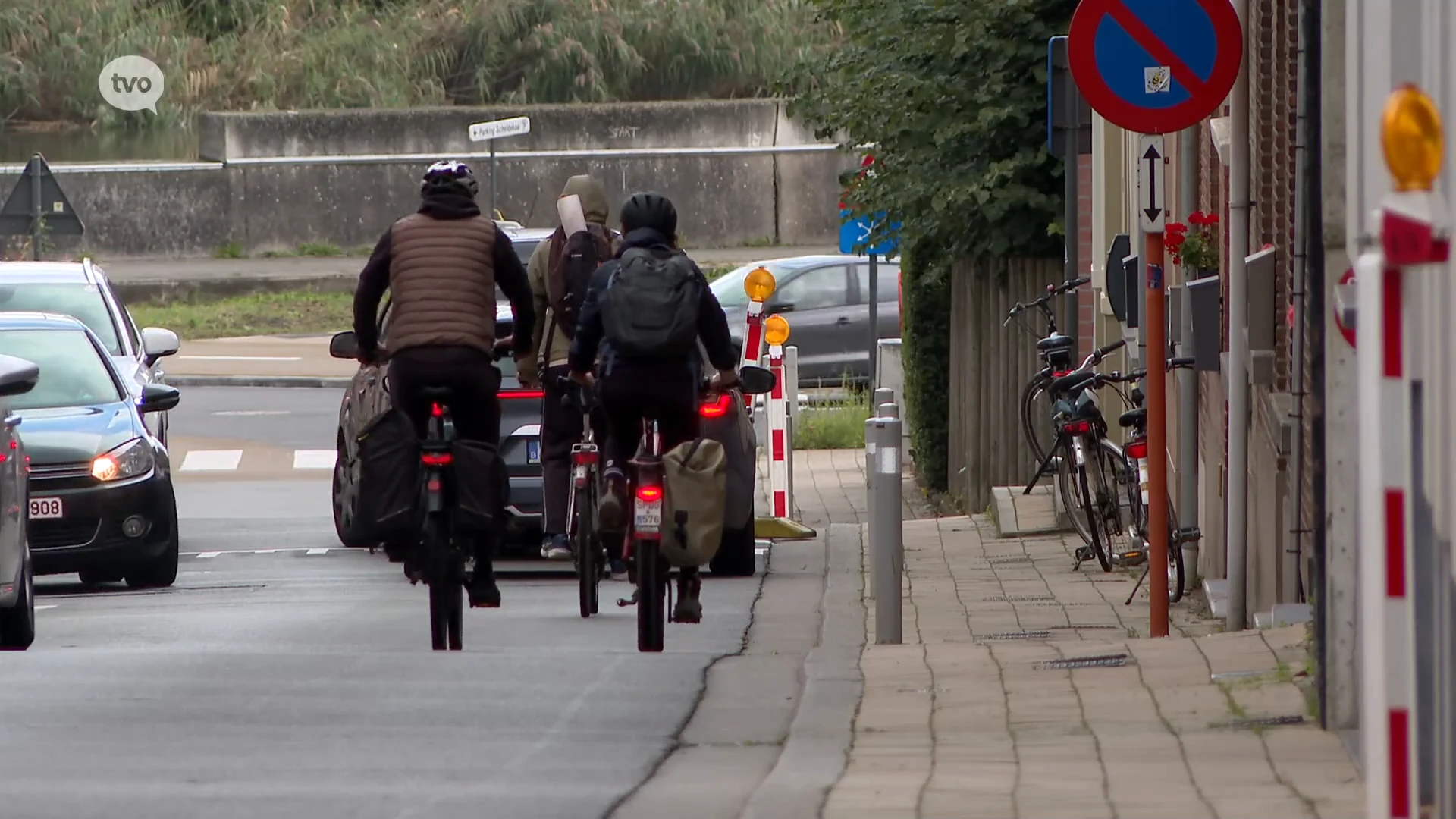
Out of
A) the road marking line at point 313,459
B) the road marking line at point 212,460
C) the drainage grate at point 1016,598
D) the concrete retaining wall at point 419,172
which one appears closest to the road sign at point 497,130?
the road marking line at point 313,459

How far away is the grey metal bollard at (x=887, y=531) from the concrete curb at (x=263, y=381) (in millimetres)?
18748

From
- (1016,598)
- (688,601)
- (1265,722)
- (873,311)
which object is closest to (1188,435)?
(1016,598)

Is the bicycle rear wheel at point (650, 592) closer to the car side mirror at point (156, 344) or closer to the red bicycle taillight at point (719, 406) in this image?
the red bicycle taillight at point (719, 406)

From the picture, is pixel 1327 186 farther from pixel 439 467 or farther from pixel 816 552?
pixel 816 552

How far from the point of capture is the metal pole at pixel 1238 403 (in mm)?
10312

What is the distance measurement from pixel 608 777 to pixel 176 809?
1194 mm

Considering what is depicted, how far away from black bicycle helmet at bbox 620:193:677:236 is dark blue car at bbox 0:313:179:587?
495cm

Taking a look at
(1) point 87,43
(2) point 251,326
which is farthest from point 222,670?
(1) point 87,43

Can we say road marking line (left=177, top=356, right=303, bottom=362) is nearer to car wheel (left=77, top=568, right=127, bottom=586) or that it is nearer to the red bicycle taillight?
car wheel (left=77, top=568, right=127, bottom=586)

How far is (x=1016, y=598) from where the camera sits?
12.2 metres

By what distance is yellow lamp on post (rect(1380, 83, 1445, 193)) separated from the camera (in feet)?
10.7

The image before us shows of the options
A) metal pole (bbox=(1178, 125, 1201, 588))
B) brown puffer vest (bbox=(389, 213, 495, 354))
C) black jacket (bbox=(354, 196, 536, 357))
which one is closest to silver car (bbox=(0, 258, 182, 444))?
metal pole (bbox=(1178, 125, 1201, 588))

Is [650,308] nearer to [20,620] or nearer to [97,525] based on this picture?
[20,620]

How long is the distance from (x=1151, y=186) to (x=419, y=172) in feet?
90.4
